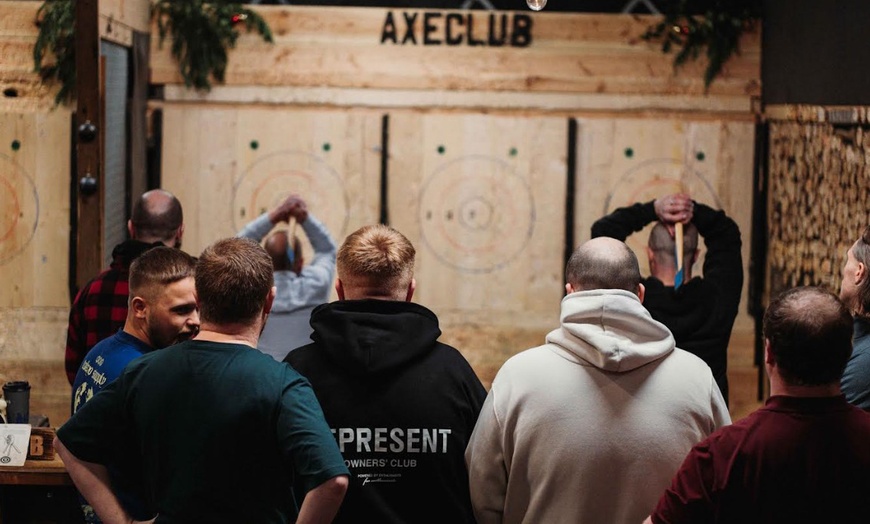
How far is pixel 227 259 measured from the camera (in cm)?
239

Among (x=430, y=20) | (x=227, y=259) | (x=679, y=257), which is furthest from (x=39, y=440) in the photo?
(x=430, y=20)

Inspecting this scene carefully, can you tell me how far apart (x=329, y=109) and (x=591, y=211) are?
1781 mm

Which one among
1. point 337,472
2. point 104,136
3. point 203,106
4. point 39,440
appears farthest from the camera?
point 203,106

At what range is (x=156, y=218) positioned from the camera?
411 centimetres

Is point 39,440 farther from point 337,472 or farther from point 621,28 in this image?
point 621,28

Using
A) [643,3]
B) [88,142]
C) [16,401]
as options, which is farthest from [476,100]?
[16,401]

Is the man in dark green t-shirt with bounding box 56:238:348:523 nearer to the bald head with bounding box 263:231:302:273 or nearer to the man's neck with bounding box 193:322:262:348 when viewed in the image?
the man's neck with bounding box 193:322:262:348

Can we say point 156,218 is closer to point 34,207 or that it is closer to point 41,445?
point 41,445

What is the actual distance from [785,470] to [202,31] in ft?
17.1

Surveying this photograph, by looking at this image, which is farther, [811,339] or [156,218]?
[156,218]

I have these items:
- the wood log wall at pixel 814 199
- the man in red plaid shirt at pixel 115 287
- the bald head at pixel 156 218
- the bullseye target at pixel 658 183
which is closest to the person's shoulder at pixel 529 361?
the man in red plaid shirt at pixel 115 287

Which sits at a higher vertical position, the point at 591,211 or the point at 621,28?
the point at 621,28

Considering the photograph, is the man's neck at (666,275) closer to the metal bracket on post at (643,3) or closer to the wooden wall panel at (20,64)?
the metal bracket on post at (643,3)

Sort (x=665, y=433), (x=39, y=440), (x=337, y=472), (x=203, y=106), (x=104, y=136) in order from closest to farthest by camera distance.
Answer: (x=337, y=472) < (x=665, y=433) < (x=39, y=440) < (x=104, y=136) < (x=203, y=106)
